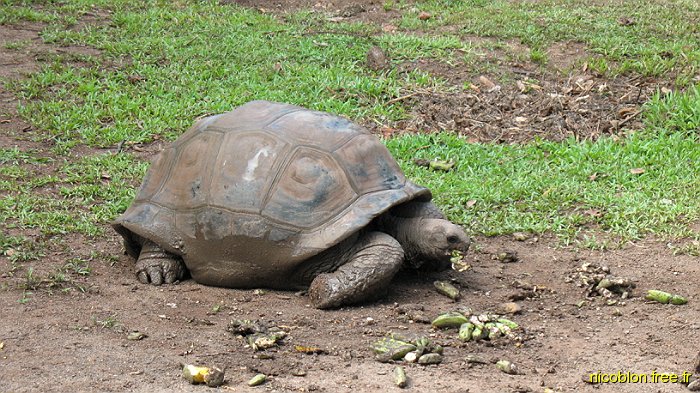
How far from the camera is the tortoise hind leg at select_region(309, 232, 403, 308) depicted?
16.0 feet

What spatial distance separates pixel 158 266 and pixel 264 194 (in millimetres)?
821

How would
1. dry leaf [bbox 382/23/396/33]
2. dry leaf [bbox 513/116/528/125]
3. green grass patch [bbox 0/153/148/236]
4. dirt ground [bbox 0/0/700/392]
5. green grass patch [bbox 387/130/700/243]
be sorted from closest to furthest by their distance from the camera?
dirt ground [bbox 0/0/700/392]
green grass patch [bbox 0/153/148/236]
green grass patch [bbox 387/130/700/243]
dry leaf [bbox 513/116/528/125]
dry leaf [bbox 382/23/396/33]

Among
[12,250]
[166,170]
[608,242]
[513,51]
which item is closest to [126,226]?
[166,170]

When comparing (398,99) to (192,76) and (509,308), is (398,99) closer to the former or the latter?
(192,76)

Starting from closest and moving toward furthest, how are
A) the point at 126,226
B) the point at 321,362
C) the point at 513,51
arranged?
the point at 321,362, the point at 126,226, the point at 513,51

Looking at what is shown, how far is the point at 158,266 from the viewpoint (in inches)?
209

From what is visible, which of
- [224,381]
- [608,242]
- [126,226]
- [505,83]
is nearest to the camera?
[224,381]

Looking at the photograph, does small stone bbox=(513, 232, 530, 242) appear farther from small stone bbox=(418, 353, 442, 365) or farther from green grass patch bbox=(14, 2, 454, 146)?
green grass patch bbox=(14, 2, 454, 146)

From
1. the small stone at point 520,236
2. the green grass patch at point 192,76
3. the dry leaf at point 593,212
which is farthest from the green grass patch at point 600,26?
the small stone at point 520,236

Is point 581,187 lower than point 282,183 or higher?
lower

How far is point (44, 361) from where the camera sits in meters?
4.03

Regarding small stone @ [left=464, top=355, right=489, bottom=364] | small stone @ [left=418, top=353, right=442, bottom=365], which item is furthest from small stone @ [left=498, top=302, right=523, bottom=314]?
small stone @ [left=418, top=353, right=442, bottom=365]

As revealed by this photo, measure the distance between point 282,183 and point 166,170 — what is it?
2.68 ft

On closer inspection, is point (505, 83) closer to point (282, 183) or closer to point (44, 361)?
point (282, 183)
